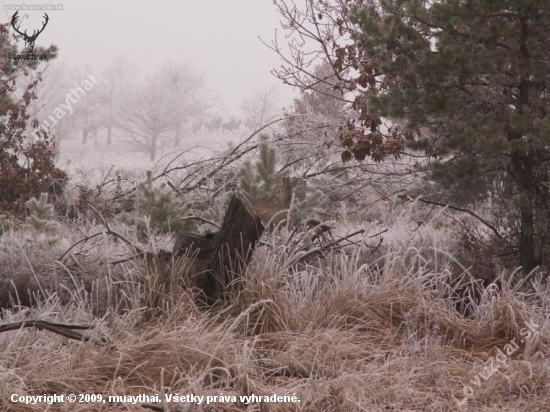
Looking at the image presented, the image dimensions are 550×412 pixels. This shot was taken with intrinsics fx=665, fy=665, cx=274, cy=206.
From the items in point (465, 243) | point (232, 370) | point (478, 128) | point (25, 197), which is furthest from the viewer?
point (25, 197)

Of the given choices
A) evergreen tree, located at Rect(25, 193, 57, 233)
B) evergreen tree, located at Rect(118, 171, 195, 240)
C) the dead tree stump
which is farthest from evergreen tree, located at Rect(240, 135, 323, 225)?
evergreen tree, located at Rect(25, 193, 57, 233)

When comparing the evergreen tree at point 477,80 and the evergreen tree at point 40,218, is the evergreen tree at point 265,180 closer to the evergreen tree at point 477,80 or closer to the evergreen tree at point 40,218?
the evergreen tree at point 477,80

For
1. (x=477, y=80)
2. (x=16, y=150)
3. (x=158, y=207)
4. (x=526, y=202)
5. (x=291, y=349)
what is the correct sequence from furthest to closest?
1. (x=16, y=150)
2. (x=158, y=207)
3. (x=477, y=80)
4. (x=526, y=202)
5. (x=291, y=349)

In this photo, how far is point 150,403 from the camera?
2.85m

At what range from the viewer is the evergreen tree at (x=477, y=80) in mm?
4984

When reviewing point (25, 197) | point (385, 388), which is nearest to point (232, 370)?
point (385, 388)

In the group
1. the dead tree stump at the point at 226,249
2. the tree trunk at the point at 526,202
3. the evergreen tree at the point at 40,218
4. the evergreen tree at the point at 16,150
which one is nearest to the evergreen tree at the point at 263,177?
the dead tree stump at the point at 226,249

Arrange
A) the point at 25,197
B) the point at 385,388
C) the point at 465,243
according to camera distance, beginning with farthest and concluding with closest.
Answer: the point at 25,197
the point at 465,243
the point at 385,388

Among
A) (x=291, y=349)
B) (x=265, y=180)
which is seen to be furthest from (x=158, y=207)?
(x=291, y=349)

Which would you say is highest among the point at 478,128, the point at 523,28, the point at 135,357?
the point at 523,28

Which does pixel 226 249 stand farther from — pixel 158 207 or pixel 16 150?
pixel 16 150

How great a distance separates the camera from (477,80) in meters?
5.54

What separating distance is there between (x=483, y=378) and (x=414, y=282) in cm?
120

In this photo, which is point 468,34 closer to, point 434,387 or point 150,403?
point 434,387
